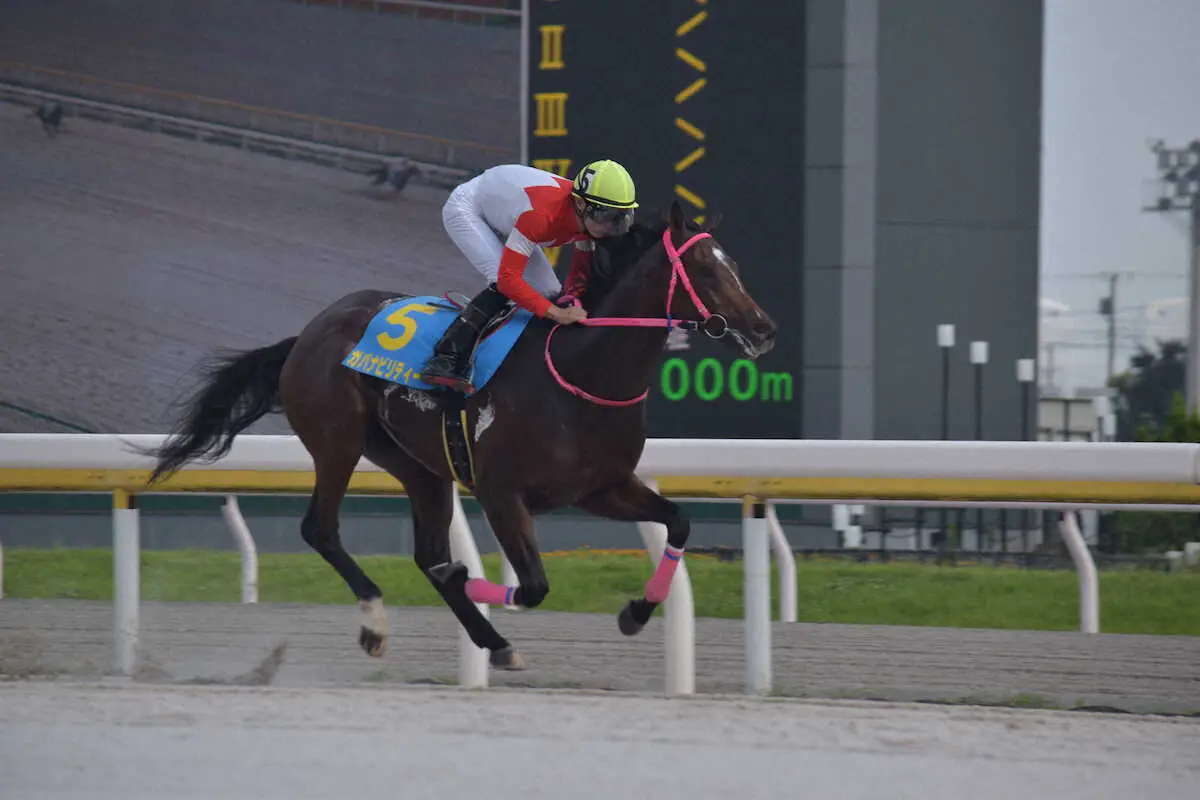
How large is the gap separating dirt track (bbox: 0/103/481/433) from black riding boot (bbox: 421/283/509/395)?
8.30 m

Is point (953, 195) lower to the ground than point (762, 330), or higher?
higher

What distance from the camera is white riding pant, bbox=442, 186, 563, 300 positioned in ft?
18.2

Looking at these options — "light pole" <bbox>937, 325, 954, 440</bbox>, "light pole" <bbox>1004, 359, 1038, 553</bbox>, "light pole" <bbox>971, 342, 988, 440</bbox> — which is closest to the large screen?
"light pole" <bbox>937, 325, 954, 440</bbox>

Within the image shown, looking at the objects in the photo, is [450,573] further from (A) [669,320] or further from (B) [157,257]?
(B) [157,257]

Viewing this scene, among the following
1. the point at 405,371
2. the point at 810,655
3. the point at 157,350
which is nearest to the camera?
the point at 405,371

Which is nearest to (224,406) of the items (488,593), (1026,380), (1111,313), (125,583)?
(125,583)

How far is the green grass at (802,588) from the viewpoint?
802 centimetres

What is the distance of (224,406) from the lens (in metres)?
6.19

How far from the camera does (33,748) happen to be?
14.9 ft

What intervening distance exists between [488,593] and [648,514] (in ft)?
1.59

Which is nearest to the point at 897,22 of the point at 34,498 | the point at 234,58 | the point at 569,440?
the point at 234,58

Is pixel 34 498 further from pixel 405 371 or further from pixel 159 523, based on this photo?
pixel 405 371

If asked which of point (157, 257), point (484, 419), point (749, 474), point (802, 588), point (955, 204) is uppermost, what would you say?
point (955, 204)

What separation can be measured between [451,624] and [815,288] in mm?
5066
